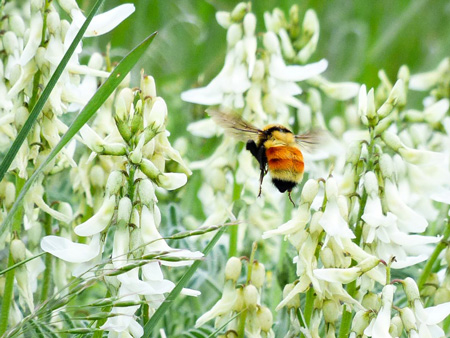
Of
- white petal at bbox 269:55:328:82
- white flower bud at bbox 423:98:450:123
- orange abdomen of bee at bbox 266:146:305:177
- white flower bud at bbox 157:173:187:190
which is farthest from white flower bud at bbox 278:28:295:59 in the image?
white flower bud at bbox 157:173:187:190

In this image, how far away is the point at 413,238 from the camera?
2.04m

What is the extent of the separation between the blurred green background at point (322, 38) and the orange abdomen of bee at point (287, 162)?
1.77 metres

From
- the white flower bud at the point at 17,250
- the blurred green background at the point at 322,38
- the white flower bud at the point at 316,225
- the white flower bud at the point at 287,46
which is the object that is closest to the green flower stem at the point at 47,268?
the white flower bud at the point at 17,250

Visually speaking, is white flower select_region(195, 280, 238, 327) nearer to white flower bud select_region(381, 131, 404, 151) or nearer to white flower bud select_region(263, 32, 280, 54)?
white flower bud select_region(381, 131, 404, 151)

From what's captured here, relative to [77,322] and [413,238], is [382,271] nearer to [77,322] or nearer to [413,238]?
[413,238]

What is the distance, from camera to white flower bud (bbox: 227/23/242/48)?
9.84ft

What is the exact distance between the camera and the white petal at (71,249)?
70.4 inches

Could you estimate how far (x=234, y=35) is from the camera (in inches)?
118

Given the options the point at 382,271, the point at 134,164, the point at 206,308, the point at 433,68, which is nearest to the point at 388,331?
the point at 382,271

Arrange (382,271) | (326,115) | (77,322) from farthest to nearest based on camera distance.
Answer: (326,115) → (77,322) → (382,271)

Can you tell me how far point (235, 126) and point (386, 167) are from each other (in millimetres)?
544

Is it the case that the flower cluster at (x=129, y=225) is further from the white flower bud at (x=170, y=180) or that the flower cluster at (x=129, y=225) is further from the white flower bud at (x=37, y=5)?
the white flower bud at (x=37, y=5)

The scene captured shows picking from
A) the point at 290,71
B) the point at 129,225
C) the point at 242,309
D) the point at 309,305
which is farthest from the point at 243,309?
the point at 290,71

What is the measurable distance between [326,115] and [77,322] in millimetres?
3328
